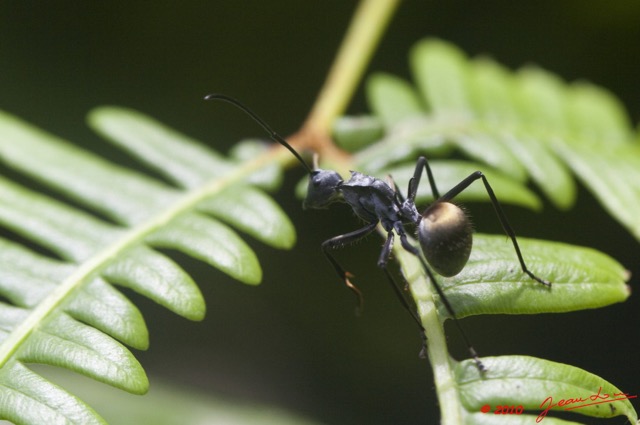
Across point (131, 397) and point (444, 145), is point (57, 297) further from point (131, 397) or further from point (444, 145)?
point (444, 145)

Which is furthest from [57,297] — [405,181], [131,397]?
[405,181]

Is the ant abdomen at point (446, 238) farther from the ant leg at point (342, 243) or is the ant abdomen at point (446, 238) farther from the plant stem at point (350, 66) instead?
the plant stem at point (350, 66)

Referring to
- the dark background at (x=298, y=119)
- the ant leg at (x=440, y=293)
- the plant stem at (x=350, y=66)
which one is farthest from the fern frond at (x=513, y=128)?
the dark background at (x=298, y=119)
